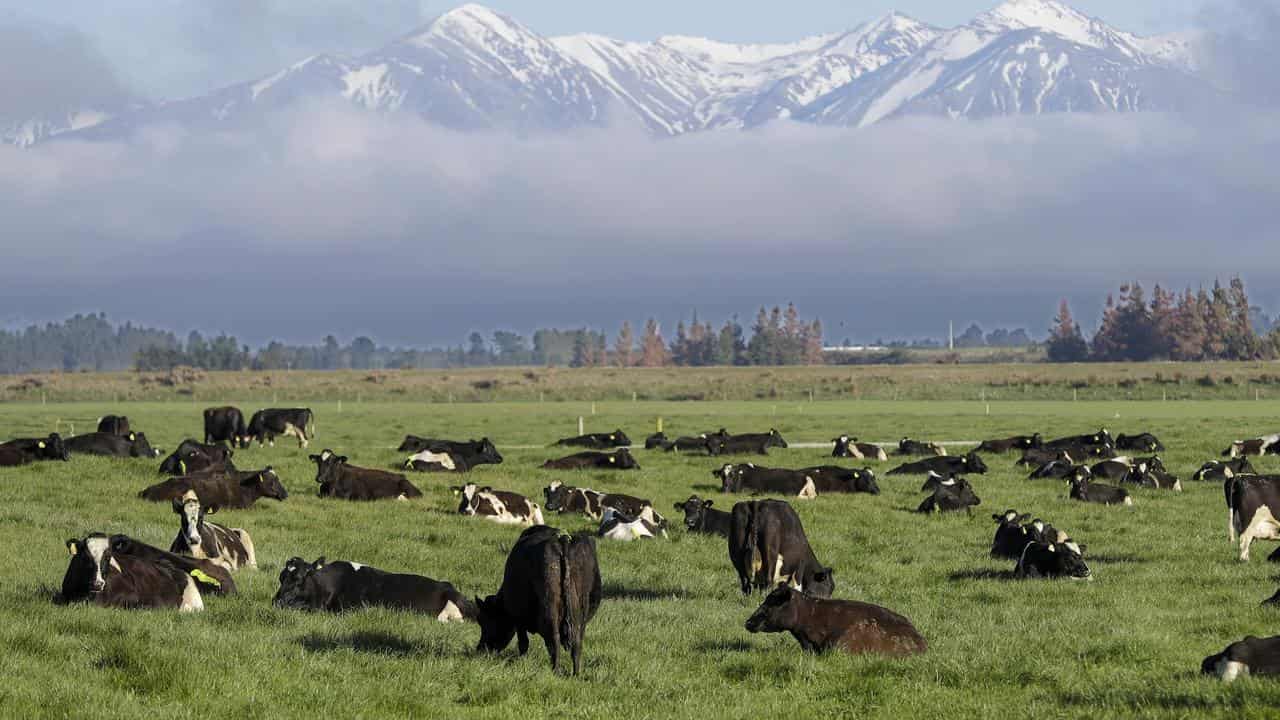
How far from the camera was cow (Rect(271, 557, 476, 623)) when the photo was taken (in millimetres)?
15812

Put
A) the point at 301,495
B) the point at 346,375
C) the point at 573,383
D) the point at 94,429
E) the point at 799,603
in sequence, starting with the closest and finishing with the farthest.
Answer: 1. the point at 799,603
2. the point at 301,495
3. the point at 94,429
4. the point at 573,383
5. the point at 346,375

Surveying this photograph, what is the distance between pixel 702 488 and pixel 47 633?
2124 cm

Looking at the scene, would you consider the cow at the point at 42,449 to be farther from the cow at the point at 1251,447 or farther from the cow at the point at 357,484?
the cow at the point at 1251,447

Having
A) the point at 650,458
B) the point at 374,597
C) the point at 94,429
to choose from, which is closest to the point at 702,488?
the point at 650,458

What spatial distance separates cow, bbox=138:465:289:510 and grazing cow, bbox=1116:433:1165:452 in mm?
29630

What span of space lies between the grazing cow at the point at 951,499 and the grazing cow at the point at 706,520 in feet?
18.1

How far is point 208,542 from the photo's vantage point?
62.0 feet

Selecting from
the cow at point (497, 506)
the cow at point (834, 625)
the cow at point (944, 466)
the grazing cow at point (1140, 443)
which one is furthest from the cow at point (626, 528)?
the grazing cow at point (1140, 443)

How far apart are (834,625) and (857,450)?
2972cm

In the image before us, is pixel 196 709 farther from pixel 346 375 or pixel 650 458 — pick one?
pixel 346 375

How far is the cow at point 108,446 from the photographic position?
3762 cm

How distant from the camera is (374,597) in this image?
16031 mm

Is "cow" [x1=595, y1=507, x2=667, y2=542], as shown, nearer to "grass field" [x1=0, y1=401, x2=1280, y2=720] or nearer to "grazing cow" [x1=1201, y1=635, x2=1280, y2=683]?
"grass field" [x1=0, y1=401, x2=1280, y2=720]

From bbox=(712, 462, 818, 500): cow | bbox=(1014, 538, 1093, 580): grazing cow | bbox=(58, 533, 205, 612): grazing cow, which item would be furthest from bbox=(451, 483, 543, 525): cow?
bbox=(58, 533, 205, 612): grazing cow
